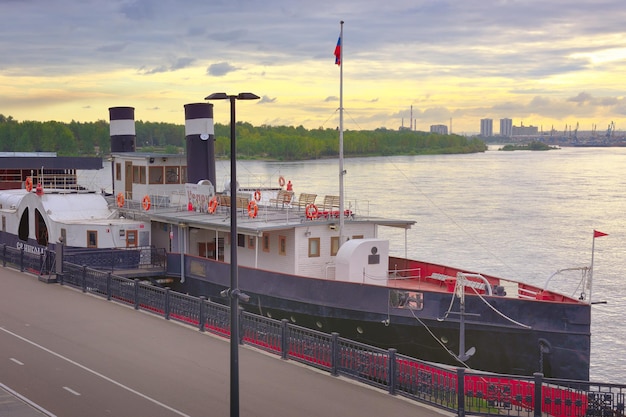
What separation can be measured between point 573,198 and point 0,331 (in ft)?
252

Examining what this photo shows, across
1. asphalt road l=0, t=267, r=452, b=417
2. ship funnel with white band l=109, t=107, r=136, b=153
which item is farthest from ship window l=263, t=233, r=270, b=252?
ship funnel with white band l=109, t=107, r=136, b=153

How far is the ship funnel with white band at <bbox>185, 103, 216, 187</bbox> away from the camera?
3569 centimetres

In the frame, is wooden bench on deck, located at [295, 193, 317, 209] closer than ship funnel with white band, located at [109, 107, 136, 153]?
Yes

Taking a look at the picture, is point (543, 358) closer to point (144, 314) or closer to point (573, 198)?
point (144, 314)

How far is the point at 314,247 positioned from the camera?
91.0 feet

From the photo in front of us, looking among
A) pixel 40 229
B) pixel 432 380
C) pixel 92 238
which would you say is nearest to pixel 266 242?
pixel 92 238

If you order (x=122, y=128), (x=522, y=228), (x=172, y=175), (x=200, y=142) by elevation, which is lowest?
(x=522, y=228)

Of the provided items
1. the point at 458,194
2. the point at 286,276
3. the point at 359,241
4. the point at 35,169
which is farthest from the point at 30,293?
the point at 458,194

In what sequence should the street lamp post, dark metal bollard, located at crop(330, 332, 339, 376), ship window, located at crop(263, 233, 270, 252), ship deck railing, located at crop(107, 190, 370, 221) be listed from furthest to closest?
1. ship deck railing, located at crop(107, 190, 370, 221)
2. ship window, located at crop(263, 233, 270, 252)
3. dark metal bollard, located at crop(330, 332, 339, 376)
4. the street lamp post

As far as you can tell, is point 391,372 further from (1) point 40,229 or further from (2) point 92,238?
(1) point 40,229

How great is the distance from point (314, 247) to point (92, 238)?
9881mm

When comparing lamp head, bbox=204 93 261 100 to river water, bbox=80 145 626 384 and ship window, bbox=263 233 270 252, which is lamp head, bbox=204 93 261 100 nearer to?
ship window, bbox=263 233 270 252

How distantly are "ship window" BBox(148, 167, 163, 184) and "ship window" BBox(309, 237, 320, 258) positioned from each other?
11.6 metres

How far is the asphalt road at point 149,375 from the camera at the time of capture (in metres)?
15.2
